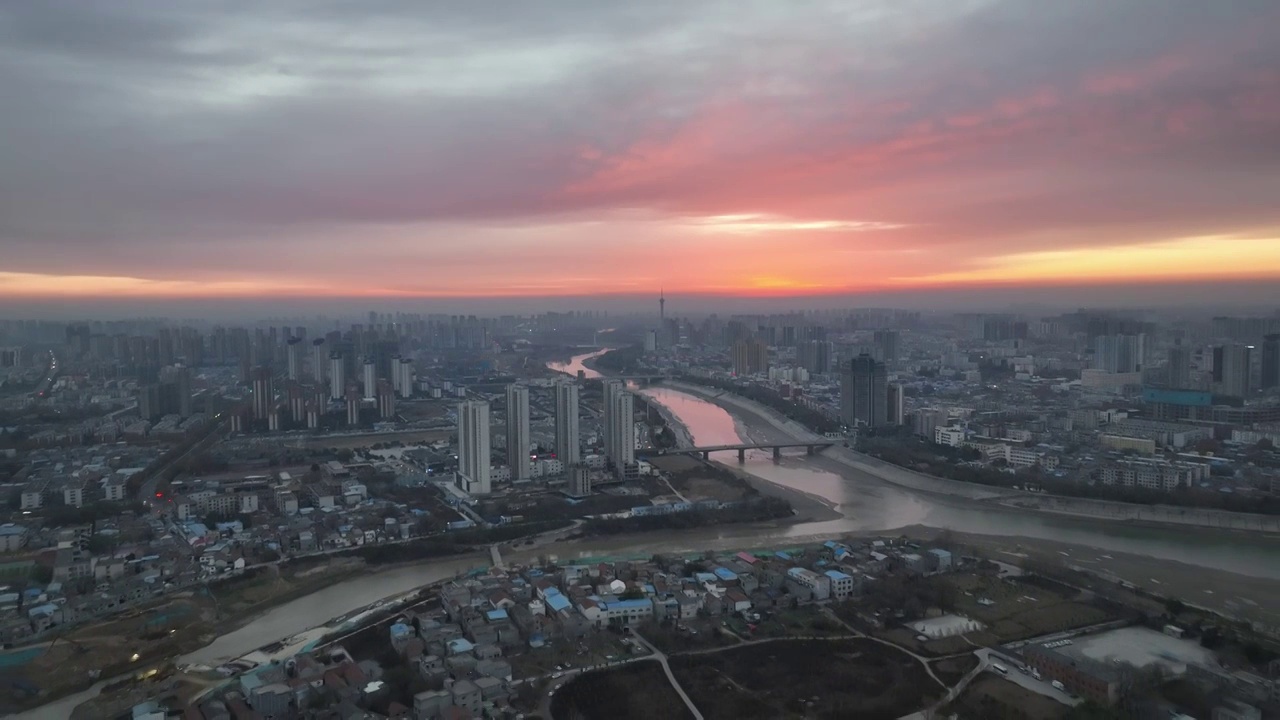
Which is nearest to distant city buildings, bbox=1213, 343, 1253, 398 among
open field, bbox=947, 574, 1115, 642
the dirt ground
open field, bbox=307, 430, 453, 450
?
the dirt ground

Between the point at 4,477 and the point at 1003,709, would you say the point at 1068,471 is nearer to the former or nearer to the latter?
the point at 1003,709

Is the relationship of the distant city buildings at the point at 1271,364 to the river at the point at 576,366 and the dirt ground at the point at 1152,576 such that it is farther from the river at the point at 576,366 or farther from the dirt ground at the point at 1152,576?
the river at the point at 576,366

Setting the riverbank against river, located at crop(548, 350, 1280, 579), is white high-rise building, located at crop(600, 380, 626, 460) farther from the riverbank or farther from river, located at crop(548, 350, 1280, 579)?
the riverbank

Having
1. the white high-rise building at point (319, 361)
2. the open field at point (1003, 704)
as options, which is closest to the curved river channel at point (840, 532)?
the open field at point (1003, 704)

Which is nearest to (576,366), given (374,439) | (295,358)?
(295,358)

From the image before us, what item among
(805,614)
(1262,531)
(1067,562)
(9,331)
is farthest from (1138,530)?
(9,331)

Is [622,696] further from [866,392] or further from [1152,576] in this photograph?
[866,392]
